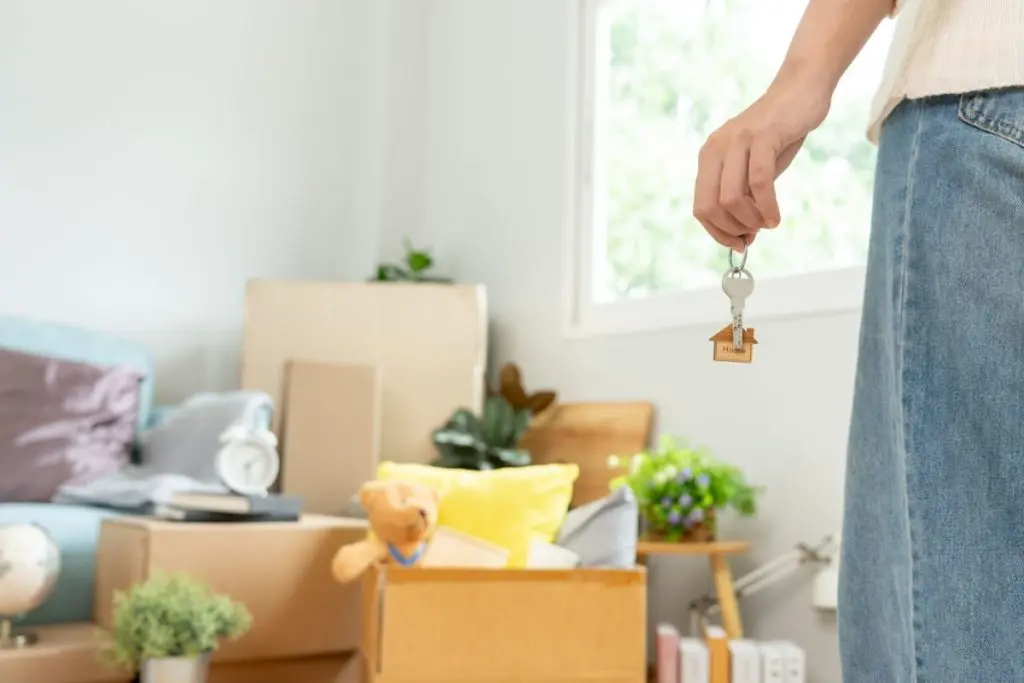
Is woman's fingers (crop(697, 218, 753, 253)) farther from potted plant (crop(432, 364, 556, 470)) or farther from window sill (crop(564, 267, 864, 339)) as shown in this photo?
potted plant (crop(432, 364, 556, 470))

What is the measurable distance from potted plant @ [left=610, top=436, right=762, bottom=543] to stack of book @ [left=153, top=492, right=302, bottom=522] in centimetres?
74

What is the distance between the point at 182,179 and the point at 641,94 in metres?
1.54

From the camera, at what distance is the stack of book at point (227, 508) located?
213 cm

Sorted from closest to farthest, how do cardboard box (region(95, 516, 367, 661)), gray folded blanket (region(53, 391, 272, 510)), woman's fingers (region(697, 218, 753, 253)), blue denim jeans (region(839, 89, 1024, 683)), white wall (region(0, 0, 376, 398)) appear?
blue denim jeans (region(839, 89, 1024, 683)), woman's fingers (region(697, 218, 753, 253)), cardboard box (region(95, 516, 367, 661)), gray folded blanket (region(53, 391, 272, 510)), white wall (region(0, 0, 376, 398))

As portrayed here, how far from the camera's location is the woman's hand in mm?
657

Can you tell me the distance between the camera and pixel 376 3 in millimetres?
3941

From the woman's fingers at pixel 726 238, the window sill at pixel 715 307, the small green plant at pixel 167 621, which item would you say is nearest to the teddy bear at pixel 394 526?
the small green plant at pixel 167 621

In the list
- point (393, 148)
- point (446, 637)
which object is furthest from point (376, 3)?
point (446, 637)

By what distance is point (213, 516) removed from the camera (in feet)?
7.11

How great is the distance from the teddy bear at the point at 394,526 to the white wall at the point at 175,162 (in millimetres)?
1660

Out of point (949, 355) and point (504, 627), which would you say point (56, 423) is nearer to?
point (504, 627)

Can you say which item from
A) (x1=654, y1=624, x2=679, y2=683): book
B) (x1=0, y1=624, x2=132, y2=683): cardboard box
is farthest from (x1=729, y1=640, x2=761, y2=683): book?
(x1=0, y1=624, x2=132, y2=683): cardboard box

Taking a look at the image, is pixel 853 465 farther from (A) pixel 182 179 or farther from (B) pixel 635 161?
(A) pixel 182 179

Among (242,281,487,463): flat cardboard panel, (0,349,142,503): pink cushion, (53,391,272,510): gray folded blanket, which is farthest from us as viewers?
(242,281,487,463): flat cardboard panel
